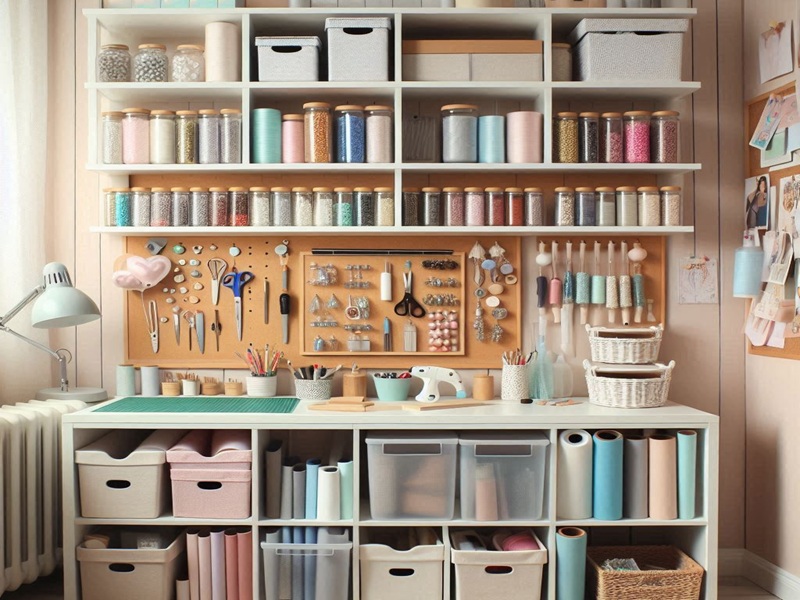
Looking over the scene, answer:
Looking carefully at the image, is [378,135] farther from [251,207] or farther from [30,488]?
[30,488]

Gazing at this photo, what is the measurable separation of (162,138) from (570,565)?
2.12 metres

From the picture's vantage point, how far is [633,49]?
2840 mm

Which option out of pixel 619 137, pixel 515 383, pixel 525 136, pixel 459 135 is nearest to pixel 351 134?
pixel 459 135

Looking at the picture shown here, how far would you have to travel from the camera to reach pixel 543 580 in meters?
2.68

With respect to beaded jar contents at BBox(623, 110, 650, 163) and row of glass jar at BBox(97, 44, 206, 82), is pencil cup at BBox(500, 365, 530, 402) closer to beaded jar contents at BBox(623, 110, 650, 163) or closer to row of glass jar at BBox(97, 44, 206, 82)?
beaded jar contents at BBox(623, 110, 650, 163)

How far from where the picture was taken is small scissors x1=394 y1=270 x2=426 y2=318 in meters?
3.10

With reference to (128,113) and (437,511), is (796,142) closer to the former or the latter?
(437,511)

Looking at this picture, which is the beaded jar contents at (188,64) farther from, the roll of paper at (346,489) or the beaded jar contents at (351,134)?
the roll of paper at (346,489)

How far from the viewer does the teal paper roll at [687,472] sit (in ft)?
8.70

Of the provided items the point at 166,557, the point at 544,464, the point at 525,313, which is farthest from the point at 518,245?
the point at 166,557

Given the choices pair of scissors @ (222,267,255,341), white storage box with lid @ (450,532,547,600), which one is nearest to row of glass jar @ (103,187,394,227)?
pair of scissors @ (222,267,255,341)

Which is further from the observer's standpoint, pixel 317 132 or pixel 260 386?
pixel 260 386

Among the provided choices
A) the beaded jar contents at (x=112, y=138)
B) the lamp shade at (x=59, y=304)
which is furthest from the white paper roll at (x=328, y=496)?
the beaded jar contents at (x=112, y=138)

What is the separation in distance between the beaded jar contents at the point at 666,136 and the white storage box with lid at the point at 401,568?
1.65m
